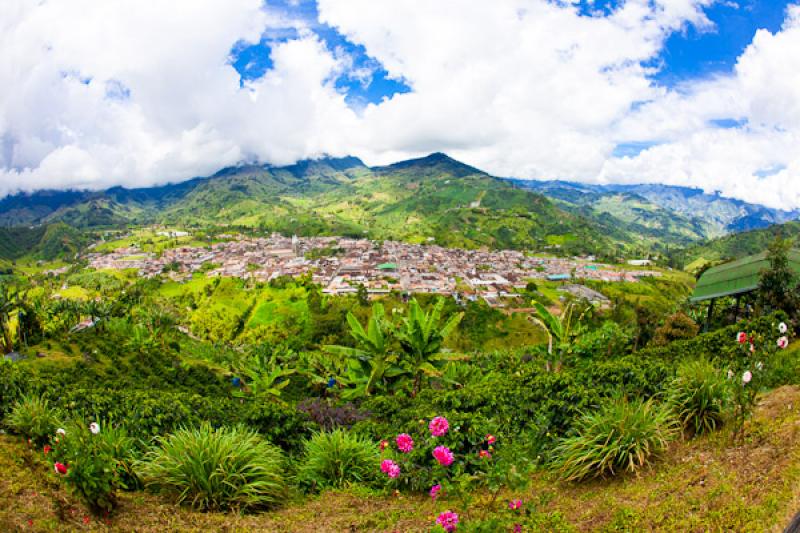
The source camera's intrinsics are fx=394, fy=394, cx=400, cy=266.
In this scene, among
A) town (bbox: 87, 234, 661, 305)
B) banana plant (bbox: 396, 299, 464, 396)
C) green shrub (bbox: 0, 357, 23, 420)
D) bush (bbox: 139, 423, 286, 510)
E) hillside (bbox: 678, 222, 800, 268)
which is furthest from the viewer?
hillside (bbox: 678, 222, 800, 268)

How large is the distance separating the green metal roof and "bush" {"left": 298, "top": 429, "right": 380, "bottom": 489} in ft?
45.7

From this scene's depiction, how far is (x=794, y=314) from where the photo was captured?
36.6 feet

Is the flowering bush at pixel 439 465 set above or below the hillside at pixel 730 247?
below

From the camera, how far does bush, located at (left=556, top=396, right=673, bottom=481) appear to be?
4.35 m

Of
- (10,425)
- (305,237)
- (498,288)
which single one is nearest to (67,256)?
(305,237)

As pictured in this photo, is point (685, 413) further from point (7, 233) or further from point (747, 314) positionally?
point (7, 233)

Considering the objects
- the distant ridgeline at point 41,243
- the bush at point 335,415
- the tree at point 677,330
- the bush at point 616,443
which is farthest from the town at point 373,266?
the bush at point 616,443

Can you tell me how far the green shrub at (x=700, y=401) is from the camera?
16.0ft

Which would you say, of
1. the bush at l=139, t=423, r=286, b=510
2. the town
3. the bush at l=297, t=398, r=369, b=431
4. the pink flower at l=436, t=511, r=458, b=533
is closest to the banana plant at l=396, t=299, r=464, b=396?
the bush at l=297, t=398, r=369, b=431

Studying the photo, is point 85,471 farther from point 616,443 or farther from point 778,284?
point 778,284

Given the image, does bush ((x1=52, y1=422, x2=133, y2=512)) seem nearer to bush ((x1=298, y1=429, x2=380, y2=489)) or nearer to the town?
bush ((x1=298, y1=429, x2=380, y2=489))

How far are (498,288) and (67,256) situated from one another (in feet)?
446

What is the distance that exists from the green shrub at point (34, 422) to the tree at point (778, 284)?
1686 cm

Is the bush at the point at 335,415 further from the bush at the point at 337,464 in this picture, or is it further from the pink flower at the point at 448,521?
the pink flower at the point at 448,521
